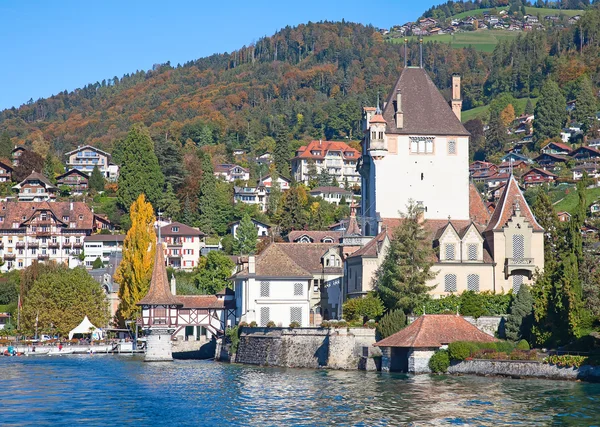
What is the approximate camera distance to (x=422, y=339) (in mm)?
65625

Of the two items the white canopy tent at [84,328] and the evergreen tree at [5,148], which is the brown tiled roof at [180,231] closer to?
the white canopy tent at [84,328]

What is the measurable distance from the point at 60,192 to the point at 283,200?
37.4 metres

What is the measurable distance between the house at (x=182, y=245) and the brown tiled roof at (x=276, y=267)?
4131 cm

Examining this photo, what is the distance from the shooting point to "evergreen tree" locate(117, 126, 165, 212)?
437 ft

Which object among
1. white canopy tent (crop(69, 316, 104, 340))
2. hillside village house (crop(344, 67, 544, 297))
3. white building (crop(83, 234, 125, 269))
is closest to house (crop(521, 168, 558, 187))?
hillside village house (crop(344, 67, 544, 297))

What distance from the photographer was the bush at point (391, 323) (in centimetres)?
7075

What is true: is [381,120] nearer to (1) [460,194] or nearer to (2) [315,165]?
(1) [460,194]

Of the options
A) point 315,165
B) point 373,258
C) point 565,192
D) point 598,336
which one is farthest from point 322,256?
point 315,165

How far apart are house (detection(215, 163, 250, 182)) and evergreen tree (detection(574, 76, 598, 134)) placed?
57.4 m

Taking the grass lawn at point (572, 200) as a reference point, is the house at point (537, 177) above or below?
above

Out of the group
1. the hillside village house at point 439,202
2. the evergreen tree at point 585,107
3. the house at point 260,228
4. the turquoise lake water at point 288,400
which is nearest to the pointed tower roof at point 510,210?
the hillside village house at point 439,202

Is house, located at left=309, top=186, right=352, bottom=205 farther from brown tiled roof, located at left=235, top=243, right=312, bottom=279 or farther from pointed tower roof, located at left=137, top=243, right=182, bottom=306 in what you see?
brown tiled roof, located at left=235, top=243, right=312, bottom=279

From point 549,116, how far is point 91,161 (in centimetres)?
7761

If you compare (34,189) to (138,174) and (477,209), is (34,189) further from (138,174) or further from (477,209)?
(477,209)
